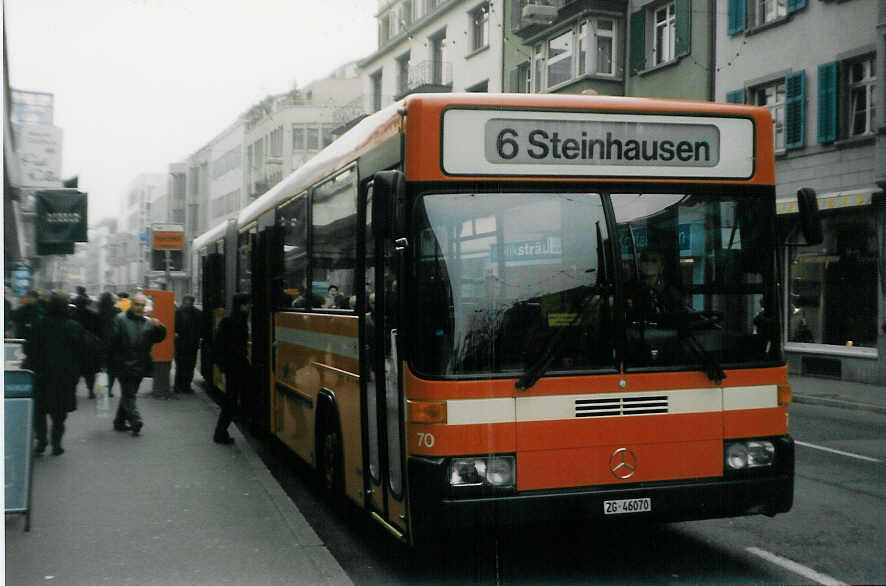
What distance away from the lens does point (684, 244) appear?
18.4 feet

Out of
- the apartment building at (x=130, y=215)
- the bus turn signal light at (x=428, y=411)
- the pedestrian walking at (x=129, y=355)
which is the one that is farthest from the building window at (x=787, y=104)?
the bus turn signal light at (x=428, y=411)

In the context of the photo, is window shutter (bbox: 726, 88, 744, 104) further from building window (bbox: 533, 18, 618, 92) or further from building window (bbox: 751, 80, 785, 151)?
building window (bbox: 533, 18, 618, 92)

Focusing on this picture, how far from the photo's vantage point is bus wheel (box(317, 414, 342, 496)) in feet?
23.8

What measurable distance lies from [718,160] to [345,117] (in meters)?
12.5

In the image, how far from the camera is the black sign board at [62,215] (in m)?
7.29

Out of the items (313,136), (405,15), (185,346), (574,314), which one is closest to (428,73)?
(405,15)

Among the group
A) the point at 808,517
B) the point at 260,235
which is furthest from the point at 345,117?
the point at 808,517

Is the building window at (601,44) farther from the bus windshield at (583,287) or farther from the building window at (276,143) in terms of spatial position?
the bus windshield at (583,287)

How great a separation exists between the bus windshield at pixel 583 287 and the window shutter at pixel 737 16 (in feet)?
57.4

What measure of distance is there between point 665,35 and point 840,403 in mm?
11077

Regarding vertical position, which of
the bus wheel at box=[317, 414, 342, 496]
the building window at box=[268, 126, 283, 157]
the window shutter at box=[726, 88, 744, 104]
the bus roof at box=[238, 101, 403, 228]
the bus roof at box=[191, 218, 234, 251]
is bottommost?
the bus wheel at box=[317, 414, 342, 496]

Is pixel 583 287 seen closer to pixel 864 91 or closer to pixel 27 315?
pixel 27 315

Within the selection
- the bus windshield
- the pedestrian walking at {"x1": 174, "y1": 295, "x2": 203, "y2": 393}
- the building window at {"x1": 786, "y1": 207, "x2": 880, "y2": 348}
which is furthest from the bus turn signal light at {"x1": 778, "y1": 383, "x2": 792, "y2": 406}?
the building window at {"x1": 786, "y1": 207, "x2": 880, "y2": 348}

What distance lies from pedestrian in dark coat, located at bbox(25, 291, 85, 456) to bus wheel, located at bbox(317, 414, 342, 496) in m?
3.19
